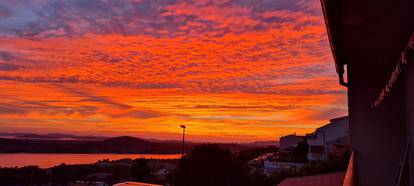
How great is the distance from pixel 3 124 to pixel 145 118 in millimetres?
10015

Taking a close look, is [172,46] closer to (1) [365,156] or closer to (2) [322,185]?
(2) [322,185]

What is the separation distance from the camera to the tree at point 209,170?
25.9m

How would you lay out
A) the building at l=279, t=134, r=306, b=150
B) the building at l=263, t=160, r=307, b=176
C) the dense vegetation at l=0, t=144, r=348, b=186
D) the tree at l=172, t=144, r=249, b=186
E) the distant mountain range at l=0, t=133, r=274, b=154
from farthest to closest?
the distant mountain range at l=0, t=133, r=274, b=154, the building at l=279, t=134, r=306, b=150, the tree at l=172, t=144, r=249, b=186, the building at l=263, t=160, r=307, b=176, the dense vegetation at l=0, t=144, r=348, b=186

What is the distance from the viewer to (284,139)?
121 feet

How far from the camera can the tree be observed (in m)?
25.9

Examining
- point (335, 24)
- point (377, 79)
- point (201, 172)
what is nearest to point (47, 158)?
point (201, 172)

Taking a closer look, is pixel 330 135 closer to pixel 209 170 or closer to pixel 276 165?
pixel 276 165

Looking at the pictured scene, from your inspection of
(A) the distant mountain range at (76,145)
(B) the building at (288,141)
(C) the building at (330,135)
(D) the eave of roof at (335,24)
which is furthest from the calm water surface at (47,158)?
(D) the eave of roof at (335,24)

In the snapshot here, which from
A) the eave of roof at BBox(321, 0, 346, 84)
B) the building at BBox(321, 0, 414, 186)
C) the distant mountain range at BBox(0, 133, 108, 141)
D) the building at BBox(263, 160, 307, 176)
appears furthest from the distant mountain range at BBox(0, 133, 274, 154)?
the eave of roof at BBox(321, 0, 346, 84)

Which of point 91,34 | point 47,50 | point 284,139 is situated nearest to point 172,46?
point 91,34

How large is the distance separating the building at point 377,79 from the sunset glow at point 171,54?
7.71 feet

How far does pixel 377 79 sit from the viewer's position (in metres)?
6.34

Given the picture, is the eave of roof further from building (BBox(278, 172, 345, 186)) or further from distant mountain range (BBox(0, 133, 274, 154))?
distant mountain range (BBox(0, 133, 274, 154))

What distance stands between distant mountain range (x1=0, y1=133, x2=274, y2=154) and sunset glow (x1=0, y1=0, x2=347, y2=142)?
61.0 feet
